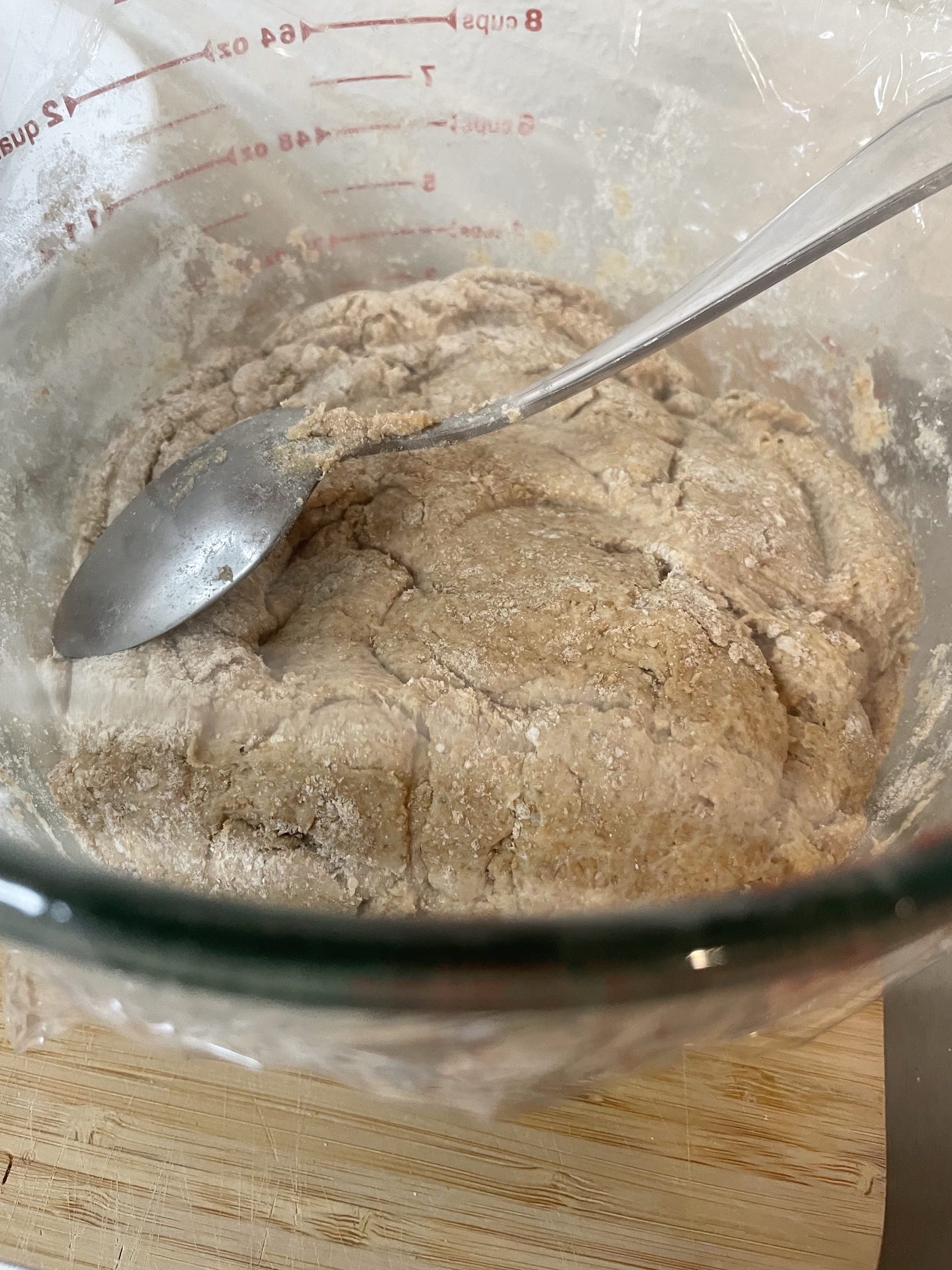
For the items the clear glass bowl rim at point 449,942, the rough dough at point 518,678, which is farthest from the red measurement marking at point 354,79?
the clear glass bowl rim at point 449,942

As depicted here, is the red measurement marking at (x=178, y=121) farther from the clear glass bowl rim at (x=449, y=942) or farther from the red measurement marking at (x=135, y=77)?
the clear glass bowl rim at (x=449, y=942)

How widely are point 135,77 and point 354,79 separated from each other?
278mm

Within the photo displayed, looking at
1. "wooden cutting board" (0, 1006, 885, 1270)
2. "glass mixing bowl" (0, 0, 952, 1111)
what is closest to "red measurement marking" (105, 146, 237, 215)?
"glass mixing bowl" (0, 0, 952, 1111)

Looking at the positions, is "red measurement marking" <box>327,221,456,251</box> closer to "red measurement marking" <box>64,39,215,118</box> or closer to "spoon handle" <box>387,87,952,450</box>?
"red measurement marking" <box>64,39,215,118</box>

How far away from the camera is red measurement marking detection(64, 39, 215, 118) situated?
3.25 ft

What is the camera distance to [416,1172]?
646mm

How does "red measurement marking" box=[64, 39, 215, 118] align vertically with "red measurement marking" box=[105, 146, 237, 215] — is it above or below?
above

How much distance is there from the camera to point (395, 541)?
0.91 meters

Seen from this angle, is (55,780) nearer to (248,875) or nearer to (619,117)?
(248,875)

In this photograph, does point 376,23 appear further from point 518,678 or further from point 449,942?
point 449,942

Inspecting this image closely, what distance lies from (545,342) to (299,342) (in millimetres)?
318

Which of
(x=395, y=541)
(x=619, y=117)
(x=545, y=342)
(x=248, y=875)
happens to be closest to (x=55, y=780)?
(x=248, y=875)

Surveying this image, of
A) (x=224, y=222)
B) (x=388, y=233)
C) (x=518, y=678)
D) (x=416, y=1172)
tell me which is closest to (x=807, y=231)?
(x=518, y=678)

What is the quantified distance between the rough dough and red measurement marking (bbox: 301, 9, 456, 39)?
0.48 m
